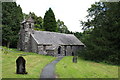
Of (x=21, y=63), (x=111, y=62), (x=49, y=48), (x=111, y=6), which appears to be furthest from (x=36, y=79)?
(x=49, y=48)

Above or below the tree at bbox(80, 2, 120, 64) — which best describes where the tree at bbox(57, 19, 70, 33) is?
above

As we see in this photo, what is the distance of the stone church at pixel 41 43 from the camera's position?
30453 mm

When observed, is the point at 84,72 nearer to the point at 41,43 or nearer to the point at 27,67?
the point at 27,67

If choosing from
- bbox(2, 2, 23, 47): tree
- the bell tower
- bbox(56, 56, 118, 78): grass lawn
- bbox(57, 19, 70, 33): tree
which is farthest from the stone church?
bbox(57, 19, 70, 33): tree

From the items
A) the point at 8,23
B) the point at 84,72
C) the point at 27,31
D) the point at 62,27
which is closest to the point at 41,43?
the point at 27,31

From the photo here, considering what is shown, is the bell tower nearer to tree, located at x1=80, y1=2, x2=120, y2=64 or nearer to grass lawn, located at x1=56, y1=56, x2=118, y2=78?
tree, located at x1=80, y1=2, x2=120, y2=64

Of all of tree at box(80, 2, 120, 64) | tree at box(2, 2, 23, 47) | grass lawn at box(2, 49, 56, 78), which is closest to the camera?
grass lawn at box(2, 49, 56, 78)

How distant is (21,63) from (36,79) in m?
2.64

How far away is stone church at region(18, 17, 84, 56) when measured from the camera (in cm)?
3045

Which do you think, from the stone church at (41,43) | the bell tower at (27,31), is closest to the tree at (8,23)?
the stone church at (41,43)

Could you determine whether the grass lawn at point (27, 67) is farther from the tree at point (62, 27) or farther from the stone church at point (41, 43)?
the tree at point (62, 27)

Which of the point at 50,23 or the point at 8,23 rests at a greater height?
the point at 50,23

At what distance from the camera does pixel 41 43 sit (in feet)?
99.6

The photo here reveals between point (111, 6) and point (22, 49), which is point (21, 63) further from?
point (22, 49)
